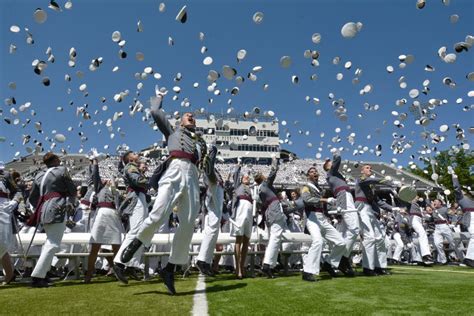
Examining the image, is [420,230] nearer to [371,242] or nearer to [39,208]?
[371,242]

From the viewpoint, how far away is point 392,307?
3955mm

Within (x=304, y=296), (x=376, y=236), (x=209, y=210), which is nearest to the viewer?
(x=304, y=296)

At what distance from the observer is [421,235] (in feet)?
39.6

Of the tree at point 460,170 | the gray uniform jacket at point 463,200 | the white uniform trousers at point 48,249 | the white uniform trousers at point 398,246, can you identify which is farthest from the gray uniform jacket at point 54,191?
the tree at point 460,170

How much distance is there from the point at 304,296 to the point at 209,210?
9.71ft

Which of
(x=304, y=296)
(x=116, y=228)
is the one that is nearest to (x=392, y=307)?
(x=304, y=296)

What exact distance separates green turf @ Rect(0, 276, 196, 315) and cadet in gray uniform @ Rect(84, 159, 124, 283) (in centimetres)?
149

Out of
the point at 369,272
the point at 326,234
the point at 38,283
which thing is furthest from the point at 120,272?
the point at 369,272

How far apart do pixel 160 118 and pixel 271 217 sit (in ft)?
12.0

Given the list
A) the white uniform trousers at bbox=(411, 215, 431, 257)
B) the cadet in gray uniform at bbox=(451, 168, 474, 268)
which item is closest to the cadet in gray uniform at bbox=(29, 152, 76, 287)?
the white uniform trousers at bbox=(411, 215, 431, 257)

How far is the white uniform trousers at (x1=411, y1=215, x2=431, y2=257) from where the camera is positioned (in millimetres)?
11883

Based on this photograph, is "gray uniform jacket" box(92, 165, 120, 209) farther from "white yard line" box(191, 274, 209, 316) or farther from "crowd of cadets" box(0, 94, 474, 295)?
"white yard line" box(191, 274, 209, 316)

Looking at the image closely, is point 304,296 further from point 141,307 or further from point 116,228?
point 116,228

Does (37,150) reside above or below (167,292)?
above
